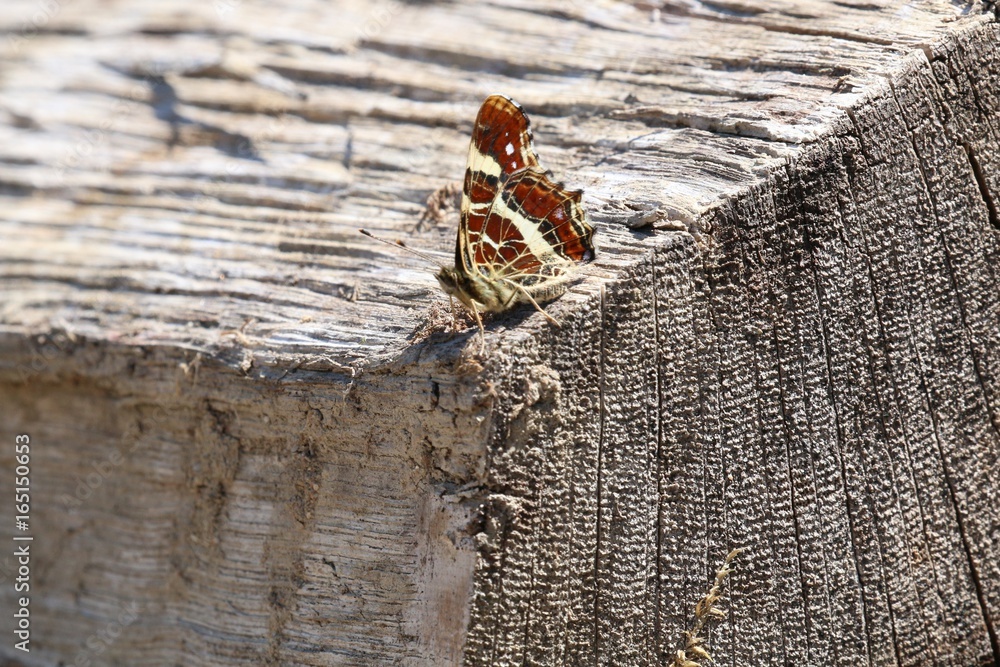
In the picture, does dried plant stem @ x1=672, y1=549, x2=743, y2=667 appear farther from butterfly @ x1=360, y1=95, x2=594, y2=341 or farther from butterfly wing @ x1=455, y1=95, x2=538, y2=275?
butterfly wing @ x1=455, y1=95, x2=538, y2=275

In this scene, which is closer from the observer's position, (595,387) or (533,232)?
(595,387)

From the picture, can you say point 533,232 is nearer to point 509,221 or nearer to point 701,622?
point 509,221

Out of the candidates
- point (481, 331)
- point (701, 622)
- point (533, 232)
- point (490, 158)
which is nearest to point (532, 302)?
Answer: point (481, 331)

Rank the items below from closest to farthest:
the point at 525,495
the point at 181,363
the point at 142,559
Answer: the point at 525,495, the point at 181,363, the point at 142,559

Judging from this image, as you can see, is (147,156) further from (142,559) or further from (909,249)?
(909,249)

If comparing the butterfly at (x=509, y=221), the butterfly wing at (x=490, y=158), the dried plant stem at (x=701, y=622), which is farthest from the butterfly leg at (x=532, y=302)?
the dried plant stem at (x=701, y=622)

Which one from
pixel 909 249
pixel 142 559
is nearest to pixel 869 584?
pixel 909 249

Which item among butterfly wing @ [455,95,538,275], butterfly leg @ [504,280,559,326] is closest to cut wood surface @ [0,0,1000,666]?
butterfly leg @ [504,280,559,326]
